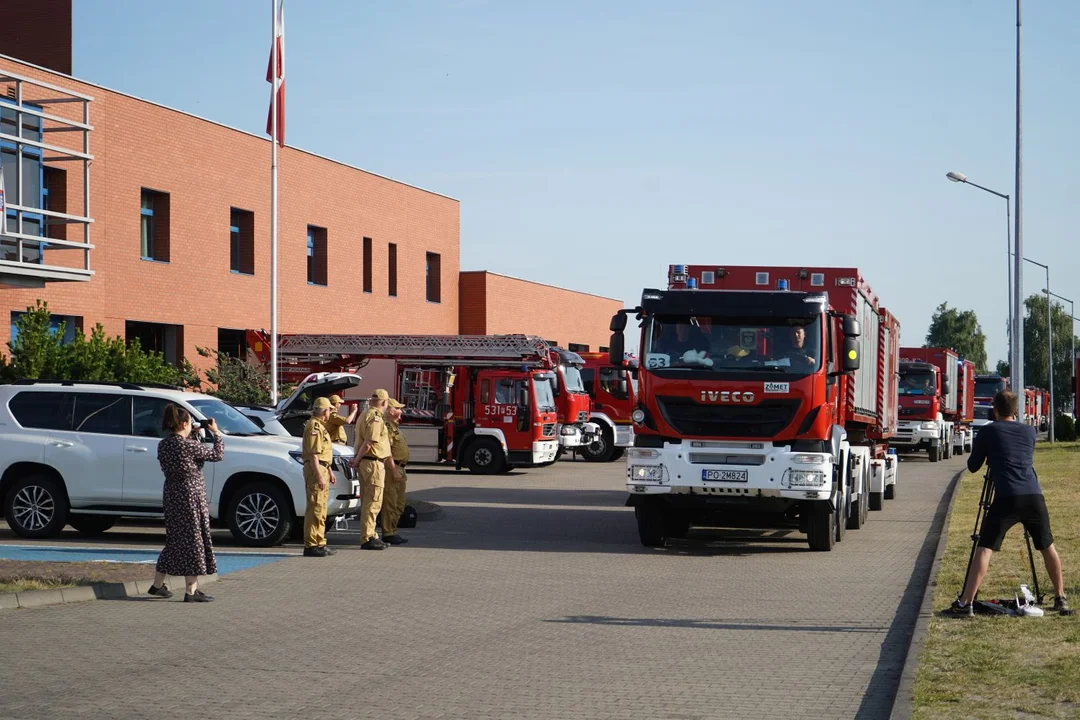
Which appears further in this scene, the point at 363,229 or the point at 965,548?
the point at 363,229

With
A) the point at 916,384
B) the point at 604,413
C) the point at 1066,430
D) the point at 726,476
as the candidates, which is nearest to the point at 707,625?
the point at 726,476

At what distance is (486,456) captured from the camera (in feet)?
106

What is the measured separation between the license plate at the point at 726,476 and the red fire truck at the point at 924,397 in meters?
24.3

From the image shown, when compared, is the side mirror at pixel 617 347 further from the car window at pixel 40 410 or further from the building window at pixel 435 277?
the building window at pixel 435 277

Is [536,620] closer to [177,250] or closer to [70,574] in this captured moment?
[70,574]

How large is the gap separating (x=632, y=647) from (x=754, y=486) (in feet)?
19.9

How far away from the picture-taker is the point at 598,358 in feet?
128

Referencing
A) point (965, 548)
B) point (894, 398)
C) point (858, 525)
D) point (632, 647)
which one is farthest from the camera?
point (894, 398)

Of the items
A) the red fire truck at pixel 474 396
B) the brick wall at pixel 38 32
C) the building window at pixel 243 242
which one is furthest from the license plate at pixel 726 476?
the building window at pixel 243 242

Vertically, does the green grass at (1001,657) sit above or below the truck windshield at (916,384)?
below

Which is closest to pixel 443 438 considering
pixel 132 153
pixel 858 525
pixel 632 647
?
pixel 132 153

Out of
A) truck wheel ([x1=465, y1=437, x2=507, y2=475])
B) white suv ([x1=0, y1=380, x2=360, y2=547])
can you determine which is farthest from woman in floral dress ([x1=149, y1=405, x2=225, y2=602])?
truck wheel ([x1=465, y1=437, x2=507, y2=475])

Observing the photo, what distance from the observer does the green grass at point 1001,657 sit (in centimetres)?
734

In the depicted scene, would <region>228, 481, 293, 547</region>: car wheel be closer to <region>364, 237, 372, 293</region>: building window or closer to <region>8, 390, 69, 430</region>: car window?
<region>8, 390, 69, 430</region>: car window
